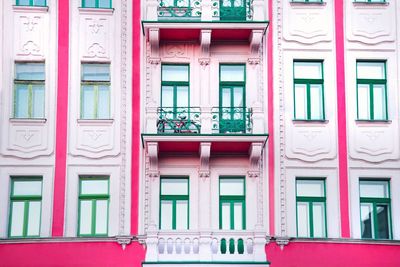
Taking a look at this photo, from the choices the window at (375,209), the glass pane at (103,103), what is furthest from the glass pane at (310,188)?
the glass pane at (103,103)

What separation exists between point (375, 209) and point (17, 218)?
1018 centimetres

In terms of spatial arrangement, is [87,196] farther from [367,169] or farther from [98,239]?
[367,169]

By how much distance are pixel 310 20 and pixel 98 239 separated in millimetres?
8974

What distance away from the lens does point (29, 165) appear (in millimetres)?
26812

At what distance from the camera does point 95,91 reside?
27656 mm

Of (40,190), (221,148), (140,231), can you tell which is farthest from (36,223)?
(221,148)

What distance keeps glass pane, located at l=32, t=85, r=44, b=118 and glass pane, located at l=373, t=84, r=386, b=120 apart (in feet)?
32.0

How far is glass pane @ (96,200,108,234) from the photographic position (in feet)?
87.2

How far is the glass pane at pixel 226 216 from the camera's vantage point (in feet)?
87.7

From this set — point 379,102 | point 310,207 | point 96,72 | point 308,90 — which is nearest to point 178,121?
point 96,72

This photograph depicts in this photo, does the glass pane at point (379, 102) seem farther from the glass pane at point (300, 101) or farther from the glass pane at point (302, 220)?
the glass pane at point (302, 220)

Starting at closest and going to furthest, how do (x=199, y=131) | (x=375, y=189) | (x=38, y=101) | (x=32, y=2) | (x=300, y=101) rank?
(x=199, y=131) < (x=375, y=189) < (x=38, y=101) < (x=300, y=101) < (x=32, y=2)

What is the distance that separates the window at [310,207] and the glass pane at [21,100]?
815 centimetres

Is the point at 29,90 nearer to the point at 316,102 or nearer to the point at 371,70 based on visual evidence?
the point at 316,102
